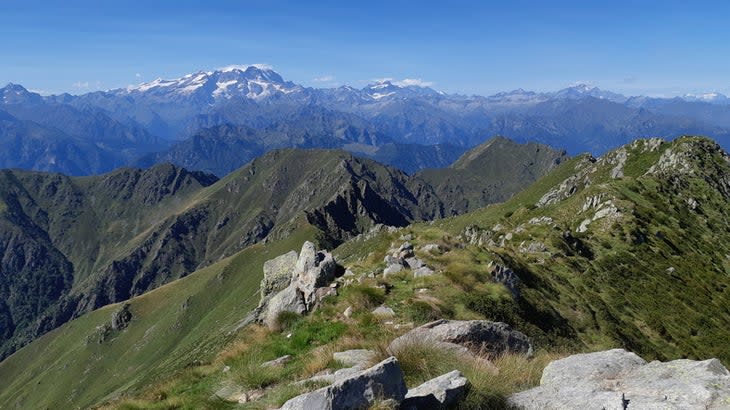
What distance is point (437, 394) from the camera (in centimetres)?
1057

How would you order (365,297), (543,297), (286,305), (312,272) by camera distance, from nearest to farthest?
(365,297) → (286,305) → (312,272) → (543,297)

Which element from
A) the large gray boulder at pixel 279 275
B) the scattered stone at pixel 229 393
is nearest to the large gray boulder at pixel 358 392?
the scattered stone at pixel 229 393

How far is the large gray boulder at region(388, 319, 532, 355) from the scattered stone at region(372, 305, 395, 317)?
9.56ft

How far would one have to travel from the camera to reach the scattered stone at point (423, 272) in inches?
983

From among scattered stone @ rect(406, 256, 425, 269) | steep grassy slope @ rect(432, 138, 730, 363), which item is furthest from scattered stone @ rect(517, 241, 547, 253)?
scattered stone @ rect(406, 256, 425, 269)

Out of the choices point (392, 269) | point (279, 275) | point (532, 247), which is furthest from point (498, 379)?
point (532, 247)

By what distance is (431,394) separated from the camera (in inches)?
417

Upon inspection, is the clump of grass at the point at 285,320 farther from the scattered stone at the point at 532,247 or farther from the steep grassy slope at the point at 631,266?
the scattered stone at the point at 532,247

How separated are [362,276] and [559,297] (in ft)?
62.1

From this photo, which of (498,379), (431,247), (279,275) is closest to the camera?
(498,379)

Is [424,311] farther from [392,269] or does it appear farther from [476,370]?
[476,370]

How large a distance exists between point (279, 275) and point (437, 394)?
22132 mm

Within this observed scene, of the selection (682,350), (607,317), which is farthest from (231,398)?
(682,350)

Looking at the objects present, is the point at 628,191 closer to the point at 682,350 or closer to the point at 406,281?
the point at 682,350
